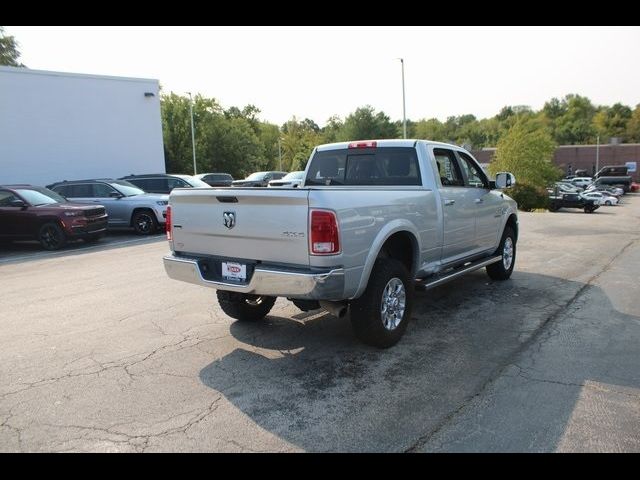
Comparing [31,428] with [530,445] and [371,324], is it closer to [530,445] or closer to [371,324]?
[371,324]

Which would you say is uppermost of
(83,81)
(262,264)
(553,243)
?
(83,81)

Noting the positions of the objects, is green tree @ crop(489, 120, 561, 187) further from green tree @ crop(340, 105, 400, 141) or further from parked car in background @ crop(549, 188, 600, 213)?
green tree @ crop(340, 105, 400, 141)

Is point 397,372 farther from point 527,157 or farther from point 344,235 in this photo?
point 527,157

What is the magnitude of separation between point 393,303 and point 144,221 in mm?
11782

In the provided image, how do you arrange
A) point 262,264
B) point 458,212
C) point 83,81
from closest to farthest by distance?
point 262,264 < point 458,212 < point 83,81

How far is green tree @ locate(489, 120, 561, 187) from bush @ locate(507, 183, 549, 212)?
893 centimetres

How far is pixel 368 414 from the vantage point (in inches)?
141

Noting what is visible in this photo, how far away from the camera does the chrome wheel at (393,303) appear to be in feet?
15.7

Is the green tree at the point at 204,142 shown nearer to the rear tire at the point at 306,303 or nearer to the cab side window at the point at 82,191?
the cab side window at the point at 82,191

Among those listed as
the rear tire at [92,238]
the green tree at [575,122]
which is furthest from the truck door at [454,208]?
the green tree at [575,122]

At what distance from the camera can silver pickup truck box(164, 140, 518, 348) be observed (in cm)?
416

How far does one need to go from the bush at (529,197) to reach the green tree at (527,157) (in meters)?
8.93
